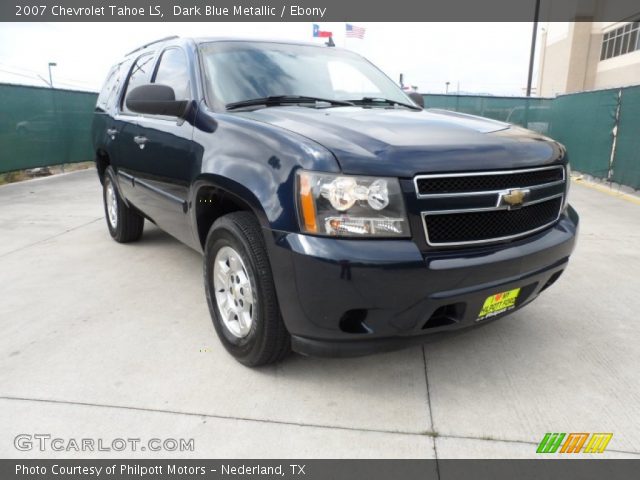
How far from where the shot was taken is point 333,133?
2418 millimetres

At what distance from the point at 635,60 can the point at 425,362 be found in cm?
3804

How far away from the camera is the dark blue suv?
A: 85.7 inches

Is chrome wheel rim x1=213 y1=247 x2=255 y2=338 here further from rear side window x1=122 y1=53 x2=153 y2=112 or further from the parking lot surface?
rear side window x1=122 y1=53 x2=153 y2=112

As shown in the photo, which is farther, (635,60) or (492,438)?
(635,60)

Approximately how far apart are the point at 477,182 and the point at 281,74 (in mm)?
1725

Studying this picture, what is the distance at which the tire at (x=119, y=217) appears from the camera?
517 centimetres

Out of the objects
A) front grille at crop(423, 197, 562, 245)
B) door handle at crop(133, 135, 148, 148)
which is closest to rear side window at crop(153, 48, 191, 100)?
door handle at crop(133, 135, 148, 148)

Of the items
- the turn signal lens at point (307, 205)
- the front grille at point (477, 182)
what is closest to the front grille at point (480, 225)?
the front grille at point (477, 182)

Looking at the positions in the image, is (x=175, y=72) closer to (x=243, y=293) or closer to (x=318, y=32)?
(x=243, y=293)

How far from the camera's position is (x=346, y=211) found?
7.13 ft

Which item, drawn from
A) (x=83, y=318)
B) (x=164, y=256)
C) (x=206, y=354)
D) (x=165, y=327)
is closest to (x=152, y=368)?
A: (x=206, y=354)

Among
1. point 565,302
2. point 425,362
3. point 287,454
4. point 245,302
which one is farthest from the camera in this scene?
point 565,302

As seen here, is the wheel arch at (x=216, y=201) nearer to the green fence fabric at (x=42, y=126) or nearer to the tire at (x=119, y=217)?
the tire at (x=119, y=217)

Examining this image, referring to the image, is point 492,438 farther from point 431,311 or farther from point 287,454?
point 287,454
